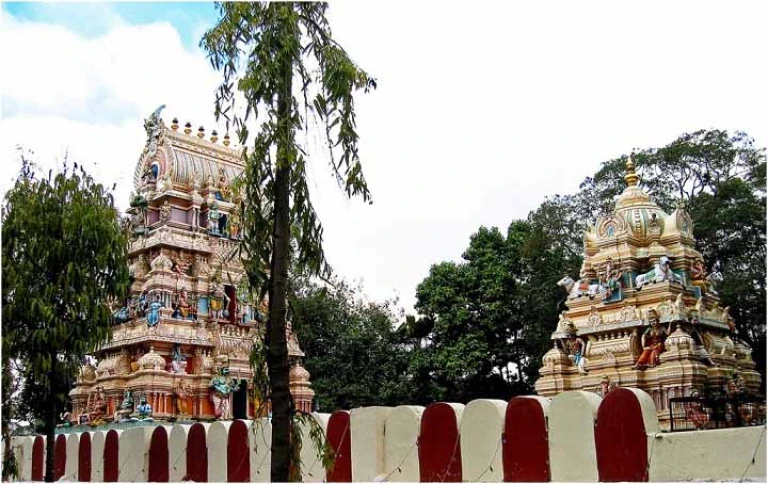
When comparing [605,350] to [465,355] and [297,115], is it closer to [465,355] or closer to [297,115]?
[465,355]

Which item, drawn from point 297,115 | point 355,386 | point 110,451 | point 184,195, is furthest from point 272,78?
point 355,386

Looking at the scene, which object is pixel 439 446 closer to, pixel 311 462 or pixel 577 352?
pixel 311 462

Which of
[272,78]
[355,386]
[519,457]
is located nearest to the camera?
[272,78]

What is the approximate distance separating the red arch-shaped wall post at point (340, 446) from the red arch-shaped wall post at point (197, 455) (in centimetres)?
275

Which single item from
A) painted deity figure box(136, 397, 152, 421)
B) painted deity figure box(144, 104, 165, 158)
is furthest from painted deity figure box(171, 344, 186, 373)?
painted deity figure box(144, 104, 165, 158)

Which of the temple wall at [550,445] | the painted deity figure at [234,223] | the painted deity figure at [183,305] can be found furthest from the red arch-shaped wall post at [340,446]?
the painted deity figure at [183,305]

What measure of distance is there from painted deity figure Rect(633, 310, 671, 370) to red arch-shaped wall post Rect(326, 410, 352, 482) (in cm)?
829

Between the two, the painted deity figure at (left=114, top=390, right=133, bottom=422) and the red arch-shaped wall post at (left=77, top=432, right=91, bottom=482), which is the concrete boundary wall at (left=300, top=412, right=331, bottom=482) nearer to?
the red arch-shaped wall post at (left=77, top=432, right=91, bottom=482)

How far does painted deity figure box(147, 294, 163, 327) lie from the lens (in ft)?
82.7

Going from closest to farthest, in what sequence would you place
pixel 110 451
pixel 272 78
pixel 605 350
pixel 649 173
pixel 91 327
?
pixel 272 78, pixel 91 327, pixel 110 451, pixel 605 350, pixel 649 173

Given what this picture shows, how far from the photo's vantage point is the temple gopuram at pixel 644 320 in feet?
56.9

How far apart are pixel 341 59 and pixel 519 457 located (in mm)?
5208

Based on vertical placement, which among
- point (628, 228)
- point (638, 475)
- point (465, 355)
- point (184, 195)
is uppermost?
point (184, 195)

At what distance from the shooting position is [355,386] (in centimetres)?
2930
